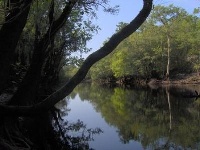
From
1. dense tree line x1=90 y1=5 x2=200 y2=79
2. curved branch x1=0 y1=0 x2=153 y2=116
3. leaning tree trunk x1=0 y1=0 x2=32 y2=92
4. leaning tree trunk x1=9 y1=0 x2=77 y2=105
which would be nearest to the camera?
curved branch x1=0 y1=0 x2=153 y2=116

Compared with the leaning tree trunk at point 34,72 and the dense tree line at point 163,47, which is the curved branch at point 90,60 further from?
the dense tree line at point 163,47

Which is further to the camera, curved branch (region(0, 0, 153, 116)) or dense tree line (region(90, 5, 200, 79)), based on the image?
dense tree line (region(90, 5, 200, 79))

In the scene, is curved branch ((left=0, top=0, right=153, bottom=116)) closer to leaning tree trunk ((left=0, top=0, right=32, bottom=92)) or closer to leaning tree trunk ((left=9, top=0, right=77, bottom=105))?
leaning tree trunk ((left=9, top=0, right=77, bottom=105))

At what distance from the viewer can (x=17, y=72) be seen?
2025 cm

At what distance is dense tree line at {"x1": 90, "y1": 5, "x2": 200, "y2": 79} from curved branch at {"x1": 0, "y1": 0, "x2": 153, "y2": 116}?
2005 inches

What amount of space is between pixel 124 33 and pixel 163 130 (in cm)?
784

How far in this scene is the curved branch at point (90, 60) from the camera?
27.3 feet

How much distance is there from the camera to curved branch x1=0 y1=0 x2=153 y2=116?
27.3 ft

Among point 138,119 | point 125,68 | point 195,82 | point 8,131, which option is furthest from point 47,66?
point 125,68

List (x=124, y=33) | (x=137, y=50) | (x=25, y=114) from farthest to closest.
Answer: (x=137, y=50), (x=25, y=114), (x=124, y=33)

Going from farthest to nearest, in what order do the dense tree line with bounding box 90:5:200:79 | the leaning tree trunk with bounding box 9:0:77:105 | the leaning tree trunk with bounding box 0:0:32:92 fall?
the dense tree line with bounding box 90:5:200:79
the leaning tree trunk with bounding box 9:0:77:105
the leaning tree trunk with bounding box 0:0:32:92

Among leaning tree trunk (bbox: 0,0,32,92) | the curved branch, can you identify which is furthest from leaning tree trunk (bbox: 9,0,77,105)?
leaning tree trunk (bbox: 0,0,32,92)

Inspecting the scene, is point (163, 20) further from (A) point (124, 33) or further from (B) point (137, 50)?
(A) point (124, 33)

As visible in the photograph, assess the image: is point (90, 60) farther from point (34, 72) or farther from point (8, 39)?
point (34, 72)
